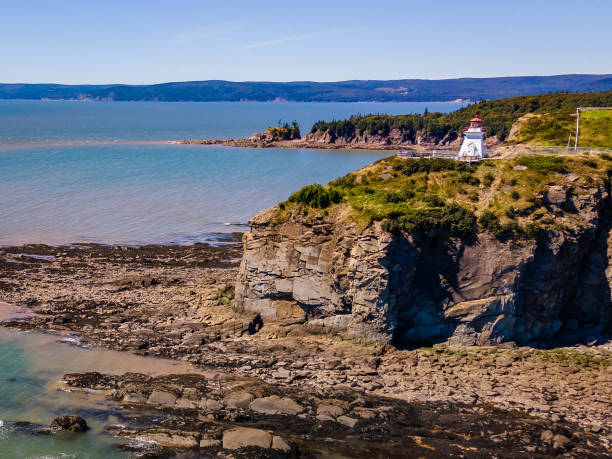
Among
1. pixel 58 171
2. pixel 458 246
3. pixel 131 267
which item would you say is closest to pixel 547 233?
pixel 458 246

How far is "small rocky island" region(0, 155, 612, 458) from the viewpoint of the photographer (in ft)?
74.3

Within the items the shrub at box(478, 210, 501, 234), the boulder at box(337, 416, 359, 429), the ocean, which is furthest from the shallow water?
the shrub at box(478, 210, 501, 234)

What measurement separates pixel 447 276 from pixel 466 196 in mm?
4968

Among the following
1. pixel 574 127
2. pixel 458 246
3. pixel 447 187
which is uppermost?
pixel 574 127

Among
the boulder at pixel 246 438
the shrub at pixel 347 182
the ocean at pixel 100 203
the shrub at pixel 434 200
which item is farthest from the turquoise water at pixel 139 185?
the boulder at pixel 246 438

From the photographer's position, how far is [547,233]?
98.9 ft

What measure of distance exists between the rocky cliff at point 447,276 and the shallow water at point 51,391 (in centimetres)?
755

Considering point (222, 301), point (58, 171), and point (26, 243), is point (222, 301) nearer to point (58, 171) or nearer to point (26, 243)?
point (26, 243)

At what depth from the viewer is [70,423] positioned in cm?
2273

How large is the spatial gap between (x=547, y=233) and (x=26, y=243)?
39.0 meters

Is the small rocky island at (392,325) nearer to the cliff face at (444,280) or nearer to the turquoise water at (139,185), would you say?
the cliff face at (444,280)

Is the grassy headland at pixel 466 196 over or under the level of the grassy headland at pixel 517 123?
under

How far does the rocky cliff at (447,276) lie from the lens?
29.3 m

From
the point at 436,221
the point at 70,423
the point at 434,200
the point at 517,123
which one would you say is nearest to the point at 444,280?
the point at 436,221
